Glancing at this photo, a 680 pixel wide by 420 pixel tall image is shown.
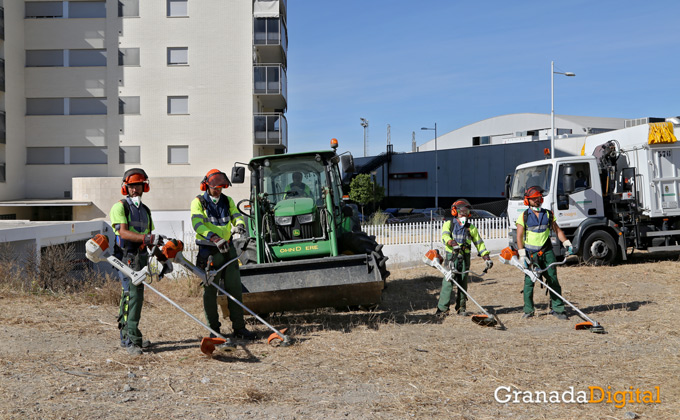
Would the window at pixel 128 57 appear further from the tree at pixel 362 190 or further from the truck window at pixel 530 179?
the truck window at pixel 530 179

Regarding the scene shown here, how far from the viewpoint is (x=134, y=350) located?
609 centimetres

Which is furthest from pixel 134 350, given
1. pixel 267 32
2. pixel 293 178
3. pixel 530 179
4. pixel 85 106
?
pixel 85 106

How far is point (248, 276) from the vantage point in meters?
7.41

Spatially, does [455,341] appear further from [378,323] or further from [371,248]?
[371,248]

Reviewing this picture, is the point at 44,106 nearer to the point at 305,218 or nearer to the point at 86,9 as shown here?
the point at 86,9

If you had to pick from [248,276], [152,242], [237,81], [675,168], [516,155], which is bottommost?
[248,276]

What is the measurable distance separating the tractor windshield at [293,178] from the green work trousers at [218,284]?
237 cm

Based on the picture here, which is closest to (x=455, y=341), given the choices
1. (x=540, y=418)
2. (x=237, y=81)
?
(x=540, y=418)

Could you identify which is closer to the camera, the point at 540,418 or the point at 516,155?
the point at 540,418

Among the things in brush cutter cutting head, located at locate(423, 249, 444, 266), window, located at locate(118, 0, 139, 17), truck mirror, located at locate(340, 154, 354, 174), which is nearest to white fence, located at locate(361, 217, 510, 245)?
truck mirror, located at locate(340, 154, 354, 174)

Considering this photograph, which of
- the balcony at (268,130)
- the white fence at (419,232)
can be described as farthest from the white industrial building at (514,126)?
the white fence at (419,232)

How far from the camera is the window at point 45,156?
29.5 metres

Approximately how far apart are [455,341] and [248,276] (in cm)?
260

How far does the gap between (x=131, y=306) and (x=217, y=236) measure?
1.16 meters
